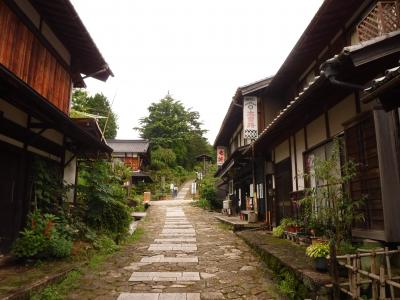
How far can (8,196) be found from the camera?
8.38 m

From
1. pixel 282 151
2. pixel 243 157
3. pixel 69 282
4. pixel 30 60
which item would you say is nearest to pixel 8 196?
pixel 69 282

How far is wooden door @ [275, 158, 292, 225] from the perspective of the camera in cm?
1232

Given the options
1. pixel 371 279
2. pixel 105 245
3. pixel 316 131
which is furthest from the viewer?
pixel 105 245

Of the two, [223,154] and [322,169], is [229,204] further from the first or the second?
[322,169]

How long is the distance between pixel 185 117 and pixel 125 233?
158 ft

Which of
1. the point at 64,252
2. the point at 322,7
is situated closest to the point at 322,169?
the point at 322,7

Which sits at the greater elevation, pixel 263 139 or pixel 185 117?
pixel 185 117

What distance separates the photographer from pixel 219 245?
39.1ft

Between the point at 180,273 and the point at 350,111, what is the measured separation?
5506 mm

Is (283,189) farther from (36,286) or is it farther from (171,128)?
(171,128)

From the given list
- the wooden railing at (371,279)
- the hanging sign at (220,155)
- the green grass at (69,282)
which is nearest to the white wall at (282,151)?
the green grass at (69,282)

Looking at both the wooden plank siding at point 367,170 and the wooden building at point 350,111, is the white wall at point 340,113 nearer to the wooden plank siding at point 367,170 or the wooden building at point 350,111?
the wooden building at point 350,111

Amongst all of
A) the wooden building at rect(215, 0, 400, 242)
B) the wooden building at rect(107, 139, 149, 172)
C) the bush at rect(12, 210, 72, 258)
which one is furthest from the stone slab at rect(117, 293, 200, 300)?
the wooden building at rect(107, 139, 149, 172)

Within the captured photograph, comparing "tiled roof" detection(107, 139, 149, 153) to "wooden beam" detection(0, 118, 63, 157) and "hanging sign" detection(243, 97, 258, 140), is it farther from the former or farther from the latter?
"wooden beam" detection(0, 118, 63, 157)
